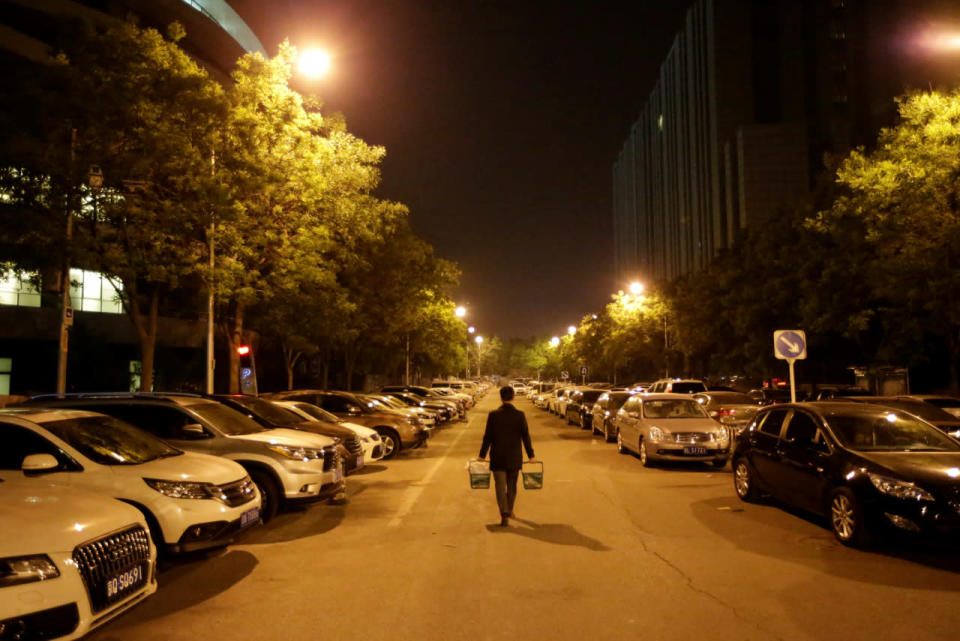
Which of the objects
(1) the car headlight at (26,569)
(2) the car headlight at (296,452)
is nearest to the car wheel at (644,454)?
(2) the car headlight at (296,452)

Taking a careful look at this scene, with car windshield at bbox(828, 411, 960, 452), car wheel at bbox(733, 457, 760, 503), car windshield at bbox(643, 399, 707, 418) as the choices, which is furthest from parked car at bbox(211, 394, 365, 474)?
car windshield at bbox(828, 411, 960, 452)

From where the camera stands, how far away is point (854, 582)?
668 cm

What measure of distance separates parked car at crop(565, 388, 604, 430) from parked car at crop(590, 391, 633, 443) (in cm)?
252

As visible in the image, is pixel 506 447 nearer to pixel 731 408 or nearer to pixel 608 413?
pixel 731 408

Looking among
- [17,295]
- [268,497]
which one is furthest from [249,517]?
[17,295]

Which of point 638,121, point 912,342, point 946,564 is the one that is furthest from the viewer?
point 638,121

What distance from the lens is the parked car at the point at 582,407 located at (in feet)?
90.2

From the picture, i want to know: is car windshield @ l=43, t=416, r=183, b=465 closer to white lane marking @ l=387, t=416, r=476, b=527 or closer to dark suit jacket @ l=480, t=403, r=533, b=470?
white lane marking @ l=387, t=416, r=476, b=527

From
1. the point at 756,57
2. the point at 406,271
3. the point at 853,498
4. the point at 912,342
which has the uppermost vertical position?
the point at 756,57

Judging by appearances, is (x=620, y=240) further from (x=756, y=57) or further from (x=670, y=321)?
(x=670, y=321)

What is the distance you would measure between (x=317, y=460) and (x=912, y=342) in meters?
22.8

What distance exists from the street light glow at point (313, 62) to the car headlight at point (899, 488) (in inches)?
519

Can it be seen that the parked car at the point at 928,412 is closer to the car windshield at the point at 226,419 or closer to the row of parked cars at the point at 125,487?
the row of parked cars at the point at 125,487

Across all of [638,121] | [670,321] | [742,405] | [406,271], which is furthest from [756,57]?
[742,405]
